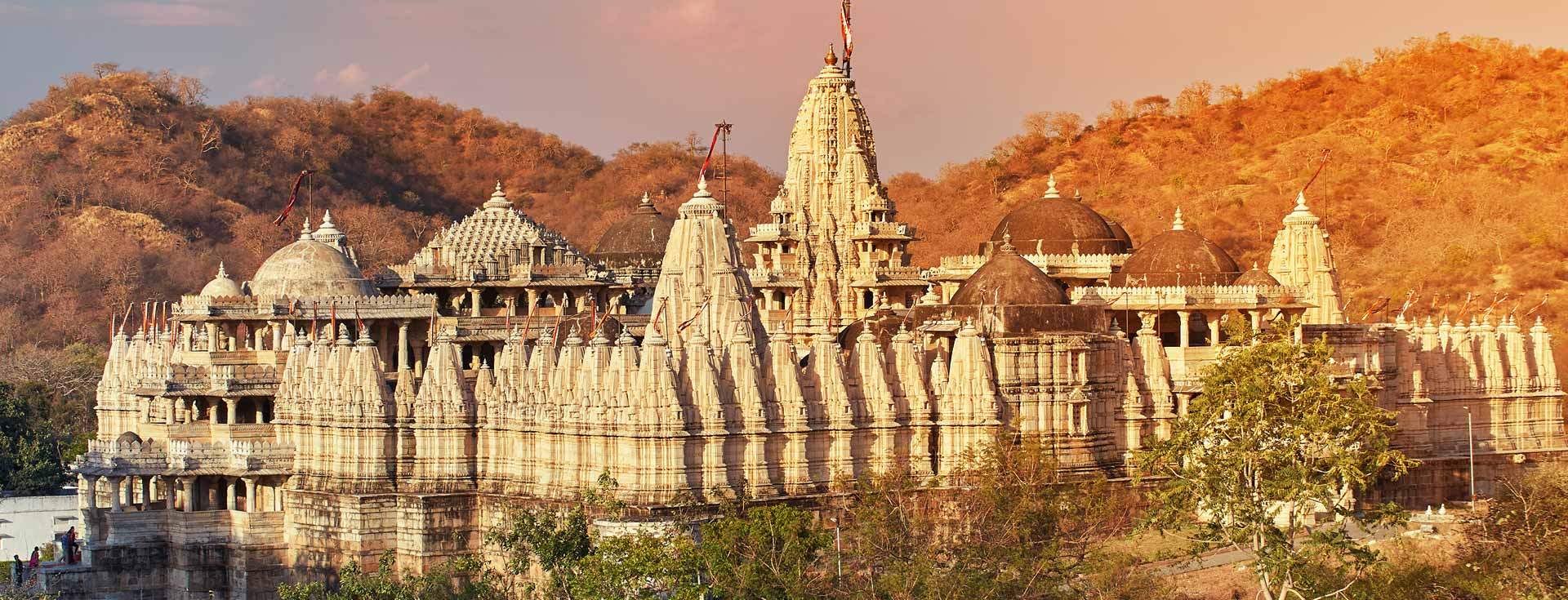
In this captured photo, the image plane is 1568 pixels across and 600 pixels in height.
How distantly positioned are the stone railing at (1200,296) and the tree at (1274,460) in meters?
16.1

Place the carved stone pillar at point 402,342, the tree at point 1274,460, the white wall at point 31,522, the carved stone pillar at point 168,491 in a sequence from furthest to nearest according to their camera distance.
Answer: the white wall at point 31,522, the carved stone pillar at point 402,342, the carved stone pillar at point 168,491, the tree at point 1274,460

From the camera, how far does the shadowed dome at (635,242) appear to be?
76500 mm

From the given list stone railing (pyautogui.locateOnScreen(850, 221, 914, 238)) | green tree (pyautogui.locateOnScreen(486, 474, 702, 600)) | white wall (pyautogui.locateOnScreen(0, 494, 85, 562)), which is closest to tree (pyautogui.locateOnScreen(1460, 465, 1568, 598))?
green tree (pyautogui.locateOnScreen(486, 474, 702, 600))

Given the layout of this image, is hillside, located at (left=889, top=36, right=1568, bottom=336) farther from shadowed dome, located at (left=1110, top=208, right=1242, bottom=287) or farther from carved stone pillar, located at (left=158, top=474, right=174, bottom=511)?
carved stone pillar, located at (left=158, top=474, right=174, bottom=511)

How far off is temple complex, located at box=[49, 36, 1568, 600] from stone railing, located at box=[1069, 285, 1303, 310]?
0.21ft

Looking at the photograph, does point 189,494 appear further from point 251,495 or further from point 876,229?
point 876,229

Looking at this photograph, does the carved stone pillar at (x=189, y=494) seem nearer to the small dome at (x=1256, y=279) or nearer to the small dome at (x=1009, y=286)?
the small dome at (x=1009, y=286)

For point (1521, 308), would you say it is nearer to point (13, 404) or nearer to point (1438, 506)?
point (1438, 506)

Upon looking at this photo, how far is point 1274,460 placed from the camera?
43.3 m

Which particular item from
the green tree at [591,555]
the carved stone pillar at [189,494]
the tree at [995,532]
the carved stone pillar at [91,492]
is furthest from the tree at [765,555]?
the carved stone pillar at [91,492]

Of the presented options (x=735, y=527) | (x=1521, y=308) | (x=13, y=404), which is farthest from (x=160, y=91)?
(x=735, y=527)

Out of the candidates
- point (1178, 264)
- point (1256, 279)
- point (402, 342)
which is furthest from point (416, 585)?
point (1256, 279)

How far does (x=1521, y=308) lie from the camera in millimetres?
88812

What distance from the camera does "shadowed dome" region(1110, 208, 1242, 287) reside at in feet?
204
